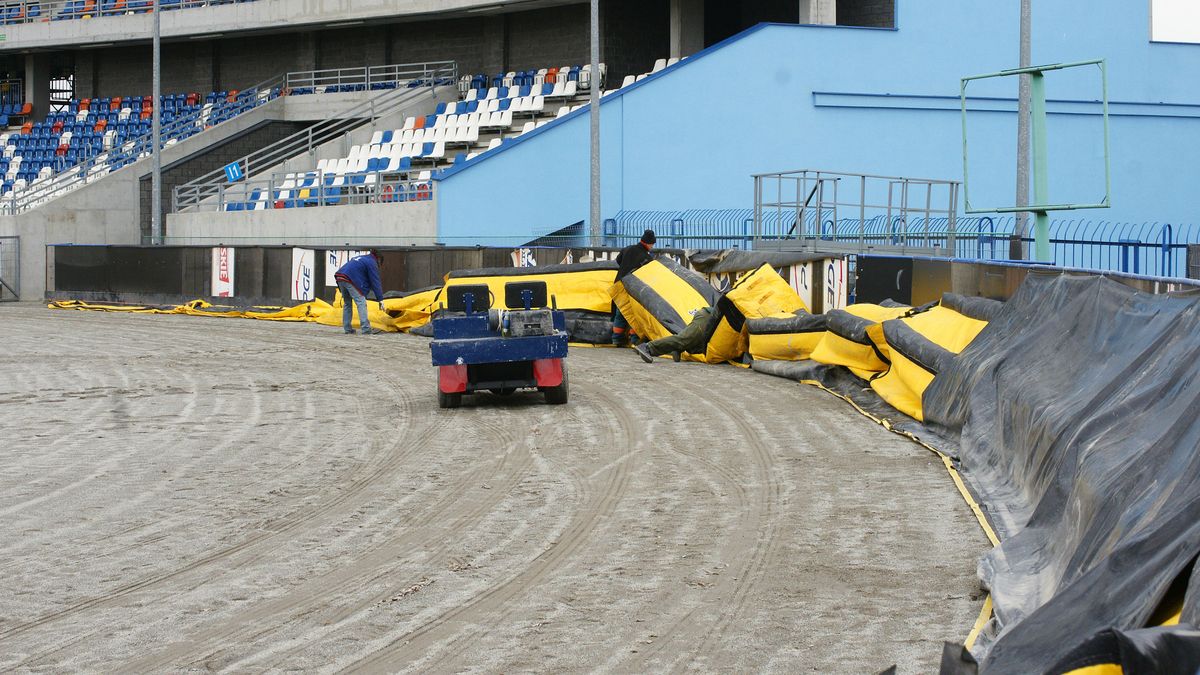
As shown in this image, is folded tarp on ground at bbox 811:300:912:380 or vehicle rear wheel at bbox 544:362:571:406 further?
folded tarp on ground at bbox 811:300:912:380

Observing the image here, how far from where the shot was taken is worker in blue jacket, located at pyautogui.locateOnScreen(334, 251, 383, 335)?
2320 cm

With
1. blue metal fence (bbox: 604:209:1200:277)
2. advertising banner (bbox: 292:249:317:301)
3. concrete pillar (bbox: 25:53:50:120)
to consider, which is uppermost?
concrete pillar (bbox: 25:53:50:120)

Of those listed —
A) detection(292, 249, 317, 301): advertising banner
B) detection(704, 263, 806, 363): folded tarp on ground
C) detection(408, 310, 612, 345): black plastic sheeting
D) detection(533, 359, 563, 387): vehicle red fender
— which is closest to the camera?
detection(533, 359, 563, 387): vehicle red fender

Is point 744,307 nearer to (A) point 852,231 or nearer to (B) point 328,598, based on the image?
(A) point 852,231

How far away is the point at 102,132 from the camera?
48.4 m

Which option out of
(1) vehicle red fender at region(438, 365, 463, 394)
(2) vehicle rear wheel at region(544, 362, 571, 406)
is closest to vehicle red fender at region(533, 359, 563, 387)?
(2) vehicle rear wheel at region(544, 362, 571, 406)

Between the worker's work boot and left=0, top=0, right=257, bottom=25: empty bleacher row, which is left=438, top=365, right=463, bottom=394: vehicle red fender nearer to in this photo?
the worker's work boot

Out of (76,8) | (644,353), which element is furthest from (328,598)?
(76,8)

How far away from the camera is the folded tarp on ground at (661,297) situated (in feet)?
63.4

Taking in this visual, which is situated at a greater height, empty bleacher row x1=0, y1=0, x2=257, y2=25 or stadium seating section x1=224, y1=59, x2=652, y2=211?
empty bleacher row x1=0, y1=0, x2=257, y2=25

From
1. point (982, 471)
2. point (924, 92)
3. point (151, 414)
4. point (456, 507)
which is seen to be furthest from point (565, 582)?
point (924, 92)

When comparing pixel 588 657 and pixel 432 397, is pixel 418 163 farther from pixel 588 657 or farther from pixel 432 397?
pixel 588 657

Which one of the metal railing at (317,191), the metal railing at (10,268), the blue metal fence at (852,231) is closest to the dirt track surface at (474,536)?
the blue metal fence at (852,231)

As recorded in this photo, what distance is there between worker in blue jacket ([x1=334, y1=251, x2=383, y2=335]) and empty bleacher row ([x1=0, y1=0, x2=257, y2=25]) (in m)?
26.6
